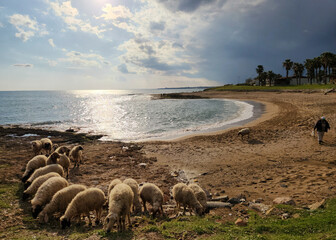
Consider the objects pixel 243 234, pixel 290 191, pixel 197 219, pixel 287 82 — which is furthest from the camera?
pixel 287 82

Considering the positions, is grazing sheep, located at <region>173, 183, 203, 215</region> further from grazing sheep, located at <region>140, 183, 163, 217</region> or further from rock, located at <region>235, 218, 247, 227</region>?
rock, located at <region>235, 218, 247, 227</region>

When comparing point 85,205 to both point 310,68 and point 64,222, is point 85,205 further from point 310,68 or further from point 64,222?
point 310,68

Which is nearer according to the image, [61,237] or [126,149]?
[61,237]

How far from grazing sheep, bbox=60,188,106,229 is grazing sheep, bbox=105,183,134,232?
863 millimetres

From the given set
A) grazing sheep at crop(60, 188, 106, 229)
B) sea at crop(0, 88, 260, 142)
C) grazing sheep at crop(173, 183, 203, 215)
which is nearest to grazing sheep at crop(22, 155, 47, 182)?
grazing sheep at crop(60, 188, 106, 229)

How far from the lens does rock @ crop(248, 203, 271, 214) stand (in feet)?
26.5

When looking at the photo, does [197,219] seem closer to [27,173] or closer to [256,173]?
[256,173]

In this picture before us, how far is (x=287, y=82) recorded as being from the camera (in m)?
119

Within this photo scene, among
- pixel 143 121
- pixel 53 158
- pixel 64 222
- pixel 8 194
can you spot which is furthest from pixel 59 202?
pixel 143 121

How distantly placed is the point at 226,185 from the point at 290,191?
3.27 metres

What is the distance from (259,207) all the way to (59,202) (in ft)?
27.4

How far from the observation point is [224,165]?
48.8ft

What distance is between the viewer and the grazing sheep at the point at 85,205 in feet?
23.5

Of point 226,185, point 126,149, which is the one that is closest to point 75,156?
point 126,149
